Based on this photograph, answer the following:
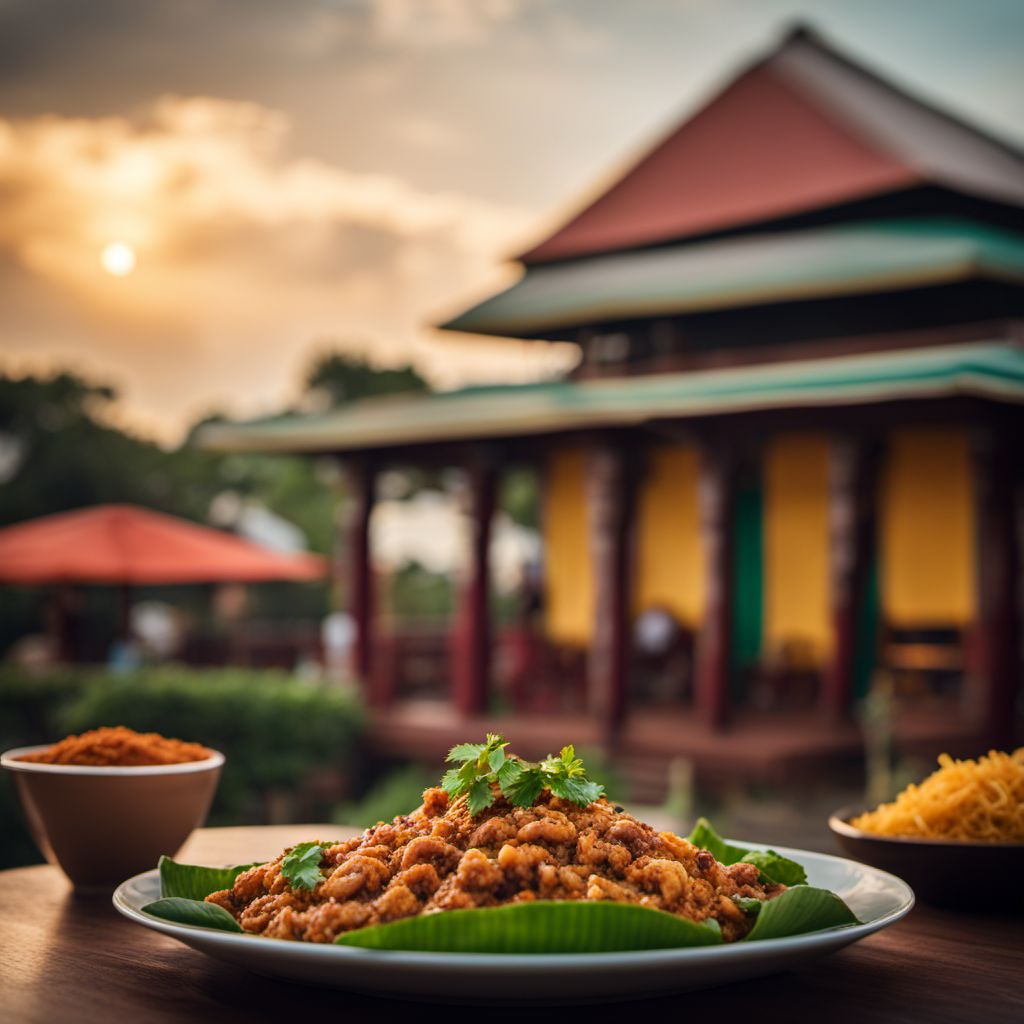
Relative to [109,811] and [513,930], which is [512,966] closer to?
[513,930]

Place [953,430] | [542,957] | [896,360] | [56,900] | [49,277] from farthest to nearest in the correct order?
[49,277] → [953,430] → [896,360] → [56,900] → [542,957]

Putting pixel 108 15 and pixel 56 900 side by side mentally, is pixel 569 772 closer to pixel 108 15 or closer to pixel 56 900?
pixel 56 900

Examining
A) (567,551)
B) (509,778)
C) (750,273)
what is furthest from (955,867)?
(567,551)

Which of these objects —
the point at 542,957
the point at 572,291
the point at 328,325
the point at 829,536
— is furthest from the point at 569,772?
the point at 328,325

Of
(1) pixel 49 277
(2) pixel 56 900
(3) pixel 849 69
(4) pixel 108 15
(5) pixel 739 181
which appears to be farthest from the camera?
(1) pixel 49 277

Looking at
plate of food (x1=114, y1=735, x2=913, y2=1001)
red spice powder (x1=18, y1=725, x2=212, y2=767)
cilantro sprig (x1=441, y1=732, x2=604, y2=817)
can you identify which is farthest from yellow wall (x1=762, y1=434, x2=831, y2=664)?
cilantro sprig (x1=441, y1=732, x2=604, y2=817)

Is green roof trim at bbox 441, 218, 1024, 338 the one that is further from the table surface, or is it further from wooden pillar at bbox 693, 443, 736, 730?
the table surface

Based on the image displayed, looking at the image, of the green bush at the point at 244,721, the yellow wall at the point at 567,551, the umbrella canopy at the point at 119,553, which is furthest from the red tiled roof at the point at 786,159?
the green bush at the point at 244,721
